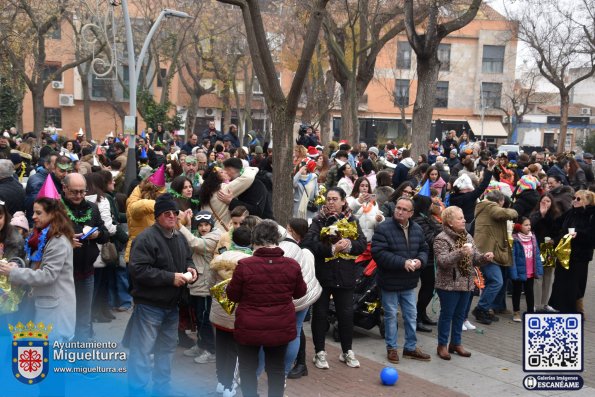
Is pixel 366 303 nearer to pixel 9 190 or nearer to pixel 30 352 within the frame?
pixel 30 352

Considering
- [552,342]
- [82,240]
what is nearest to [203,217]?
[82,240]

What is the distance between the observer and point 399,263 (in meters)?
7.42

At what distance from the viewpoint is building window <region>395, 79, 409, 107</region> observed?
184 feet

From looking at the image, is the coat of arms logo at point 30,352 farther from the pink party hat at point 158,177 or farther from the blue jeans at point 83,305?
the pink party hat at point 158,177

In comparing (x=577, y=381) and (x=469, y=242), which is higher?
(x=469, y=242)

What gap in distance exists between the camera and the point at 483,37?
58.7m

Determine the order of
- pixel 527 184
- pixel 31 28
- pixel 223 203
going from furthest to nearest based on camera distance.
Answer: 1. pixel 31 28
2. pixel 527 184
3. pixel 223 203

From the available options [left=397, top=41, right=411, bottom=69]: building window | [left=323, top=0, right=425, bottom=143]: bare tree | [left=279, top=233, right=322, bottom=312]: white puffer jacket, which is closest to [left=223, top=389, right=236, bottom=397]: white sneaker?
[left=279, top=233, right=322, bottom=312]: white puffer jacket

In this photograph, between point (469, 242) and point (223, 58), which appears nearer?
point (469, 242)

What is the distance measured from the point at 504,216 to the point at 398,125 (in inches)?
2030

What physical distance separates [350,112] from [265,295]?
58.8 ft

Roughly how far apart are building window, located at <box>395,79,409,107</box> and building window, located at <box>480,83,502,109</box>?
7251mm

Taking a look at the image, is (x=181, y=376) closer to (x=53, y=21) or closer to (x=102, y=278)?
(x=102, y=278)

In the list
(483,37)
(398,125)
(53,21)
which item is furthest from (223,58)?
(483,37)
